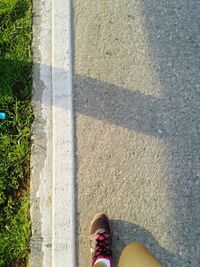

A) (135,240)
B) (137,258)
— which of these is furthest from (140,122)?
(137,258)

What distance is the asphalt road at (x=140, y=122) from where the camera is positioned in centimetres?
261

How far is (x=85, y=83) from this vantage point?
116 inches

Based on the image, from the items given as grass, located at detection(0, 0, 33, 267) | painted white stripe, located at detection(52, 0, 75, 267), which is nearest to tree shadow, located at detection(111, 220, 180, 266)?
painted white stripe, located at detection(52, 0, 75, 267)

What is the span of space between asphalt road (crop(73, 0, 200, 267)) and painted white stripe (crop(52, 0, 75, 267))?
2.6 inches

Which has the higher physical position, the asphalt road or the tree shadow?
the asphalt road

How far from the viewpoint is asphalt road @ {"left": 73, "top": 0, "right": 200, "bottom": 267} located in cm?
261

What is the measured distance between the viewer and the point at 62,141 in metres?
2.79

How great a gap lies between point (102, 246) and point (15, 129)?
107cm

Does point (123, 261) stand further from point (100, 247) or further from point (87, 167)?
point (87, 167)

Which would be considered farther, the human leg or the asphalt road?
the asphalt road

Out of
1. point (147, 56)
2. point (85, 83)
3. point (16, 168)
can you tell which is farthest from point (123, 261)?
point (147, 56)

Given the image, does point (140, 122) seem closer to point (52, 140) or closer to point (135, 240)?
point (52, 140)

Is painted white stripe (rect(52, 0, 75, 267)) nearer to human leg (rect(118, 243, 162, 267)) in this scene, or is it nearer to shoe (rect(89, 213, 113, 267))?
shoe (rect(89, 213, 113, 267))

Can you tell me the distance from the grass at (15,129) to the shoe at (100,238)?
0.45m
